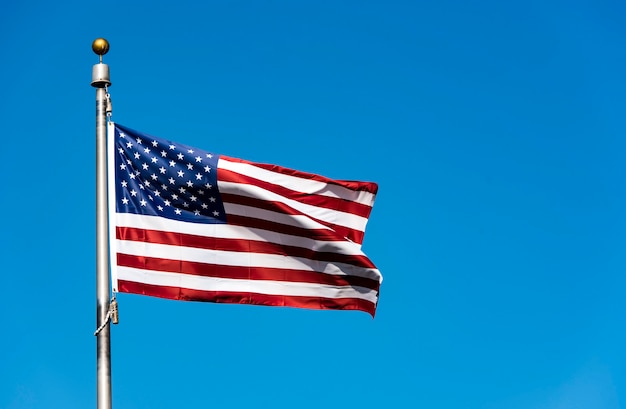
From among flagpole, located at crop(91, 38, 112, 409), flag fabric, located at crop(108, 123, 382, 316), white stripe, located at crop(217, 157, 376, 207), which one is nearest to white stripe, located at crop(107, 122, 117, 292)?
flag fabric, located at crop(108, 123, 382, 316)

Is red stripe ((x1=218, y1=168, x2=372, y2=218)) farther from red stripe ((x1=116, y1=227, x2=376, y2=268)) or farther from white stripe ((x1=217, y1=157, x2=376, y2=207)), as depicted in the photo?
red stripe ((x1=116, y1=227, x2=376, y2=268))

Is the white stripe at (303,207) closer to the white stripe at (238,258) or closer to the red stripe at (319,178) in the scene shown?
the red stripe at (319,178)

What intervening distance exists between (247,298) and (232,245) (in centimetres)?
103

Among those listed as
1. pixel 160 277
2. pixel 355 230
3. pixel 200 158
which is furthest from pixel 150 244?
pixel 355 230

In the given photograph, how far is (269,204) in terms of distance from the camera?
2127 cm

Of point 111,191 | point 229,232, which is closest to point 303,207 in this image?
point 229,232

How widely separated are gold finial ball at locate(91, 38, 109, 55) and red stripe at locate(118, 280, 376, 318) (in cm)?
387

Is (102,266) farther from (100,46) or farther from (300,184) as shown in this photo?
(300,184)

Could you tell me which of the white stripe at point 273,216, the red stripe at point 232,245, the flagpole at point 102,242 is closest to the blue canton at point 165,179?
the white stripe at point 273,216

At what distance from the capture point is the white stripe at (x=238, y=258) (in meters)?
19.6

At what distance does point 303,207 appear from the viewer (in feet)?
72.6

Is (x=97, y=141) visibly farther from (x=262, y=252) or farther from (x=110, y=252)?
(x=262, y=252)

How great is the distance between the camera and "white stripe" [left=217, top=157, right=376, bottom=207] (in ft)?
69.0

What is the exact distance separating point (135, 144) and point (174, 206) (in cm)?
135
